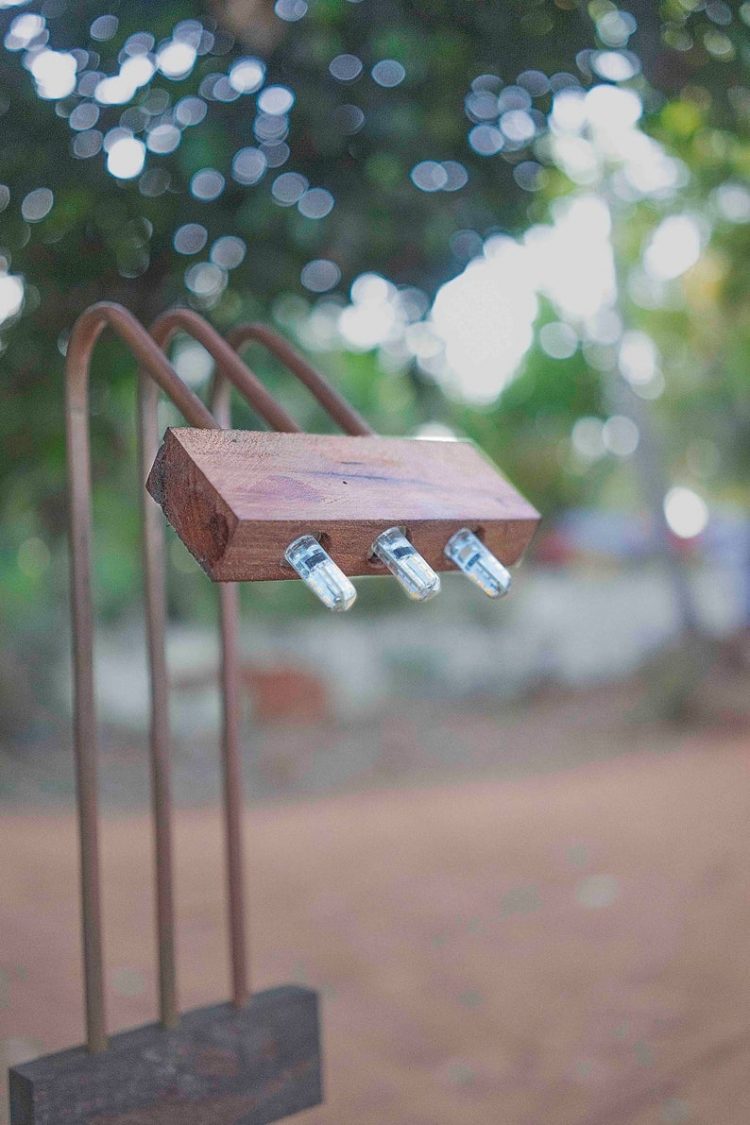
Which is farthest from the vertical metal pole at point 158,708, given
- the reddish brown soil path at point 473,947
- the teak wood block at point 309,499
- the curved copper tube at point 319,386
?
the reddish brown soil path at point 473,947

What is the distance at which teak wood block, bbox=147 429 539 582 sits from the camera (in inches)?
51.5

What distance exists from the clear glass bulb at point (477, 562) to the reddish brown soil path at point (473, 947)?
1737 mm

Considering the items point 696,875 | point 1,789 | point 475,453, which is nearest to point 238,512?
point 475,453

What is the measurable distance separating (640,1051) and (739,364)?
9545 millimetres

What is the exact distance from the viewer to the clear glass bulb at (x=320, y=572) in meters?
1.25

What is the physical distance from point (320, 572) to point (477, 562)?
0.26 meters

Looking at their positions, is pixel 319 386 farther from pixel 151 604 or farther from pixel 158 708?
pixel 158 708

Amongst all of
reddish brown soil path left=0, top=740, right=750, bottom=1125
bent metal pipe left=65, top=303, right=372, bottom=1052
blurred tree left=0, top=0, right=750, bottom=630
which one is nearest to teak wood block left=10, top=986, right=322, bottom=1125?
bent metal pipe left=65, top=303, right=372, bottom=1052

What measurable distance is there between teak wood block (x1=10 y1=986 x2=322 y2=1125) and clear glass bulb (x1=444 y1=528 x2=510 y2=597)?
99 cm

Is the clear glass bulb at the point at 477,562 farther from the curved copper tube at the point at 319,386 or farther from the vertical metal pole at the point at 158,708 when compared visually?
the vertical metal pole at the point at 158,708

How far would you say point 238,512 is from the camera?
4.17ft

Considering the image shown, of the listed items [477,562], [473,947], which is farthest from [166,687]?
[473,947]

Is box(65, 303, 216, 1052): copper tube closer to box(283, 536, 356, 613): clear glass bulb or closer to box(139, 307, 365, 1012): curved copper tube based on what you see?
box(139, 307, 365, 1012): curved copper tube

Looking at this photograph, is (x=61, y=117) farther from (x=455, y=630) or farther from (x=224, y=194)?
(x=455, y=630)
